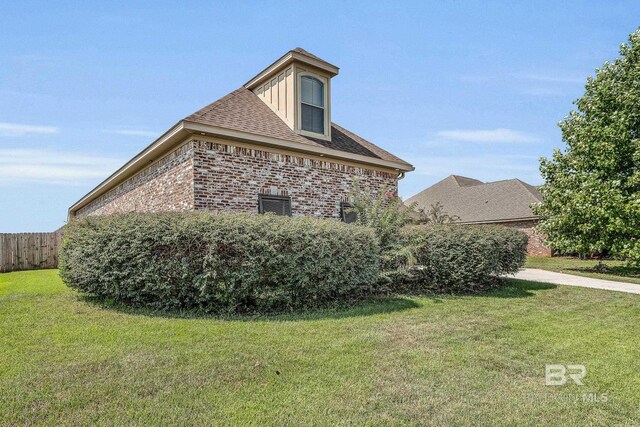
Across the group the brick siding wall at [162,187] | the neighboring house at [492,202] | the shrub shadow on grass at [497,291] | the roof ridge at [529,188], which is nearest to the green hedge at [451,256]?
the shrub shadow on grass at [497,291]

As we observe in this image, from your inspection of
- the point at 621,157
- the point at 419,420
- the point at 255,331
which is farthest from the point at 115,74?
the point at 621,157

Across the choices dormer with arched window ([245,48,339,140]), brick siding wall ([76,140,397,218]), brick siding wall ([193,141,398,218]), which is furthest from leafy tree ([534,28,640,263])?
dormer with arched window ([245,48,339,140])

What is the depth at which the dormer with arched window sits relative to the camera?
11.0 metres

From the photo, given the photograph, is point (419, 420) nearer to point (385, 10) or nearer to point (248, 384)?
point (248, 384)

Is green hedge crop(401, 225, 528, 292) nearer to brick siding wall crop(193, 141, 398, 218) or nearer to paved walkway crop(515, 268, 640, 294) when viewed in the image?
brick siding wall crop(193, 141, 398, 218)

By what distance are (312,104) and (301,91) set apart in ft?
1.66

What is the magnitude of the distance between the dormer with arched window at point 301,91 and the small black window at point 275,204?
7.27 ft

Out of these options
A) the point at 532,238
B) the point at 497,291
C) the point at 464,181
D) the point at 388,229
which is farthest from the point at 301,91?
the point at 464,181

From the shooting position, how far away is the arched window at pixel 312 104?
1127cm

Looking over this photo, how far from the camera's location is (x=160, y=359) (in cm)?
402

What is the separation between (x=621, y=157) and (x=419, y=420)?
1527cm

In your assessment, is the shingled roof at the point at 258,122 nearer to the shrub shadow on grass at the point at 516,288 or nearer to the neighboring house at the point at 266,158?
the neighboring house at the point at 266,158

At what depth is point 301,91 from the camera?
1123cm

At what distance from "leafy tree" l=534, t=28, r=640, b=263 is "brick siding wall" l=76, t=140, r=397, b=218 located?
301 inches
